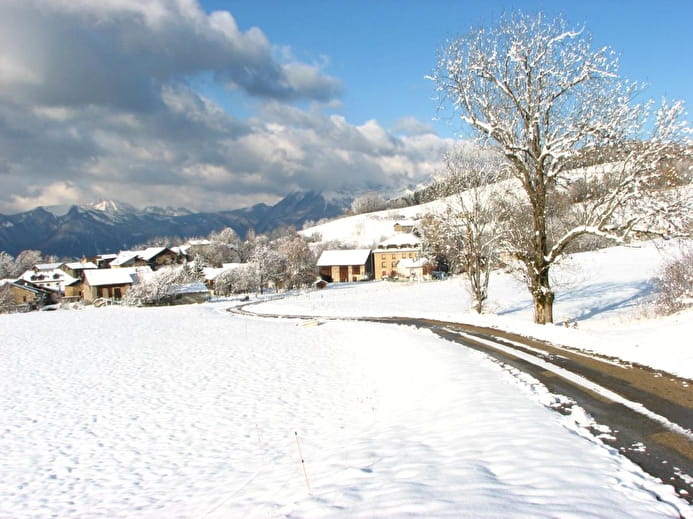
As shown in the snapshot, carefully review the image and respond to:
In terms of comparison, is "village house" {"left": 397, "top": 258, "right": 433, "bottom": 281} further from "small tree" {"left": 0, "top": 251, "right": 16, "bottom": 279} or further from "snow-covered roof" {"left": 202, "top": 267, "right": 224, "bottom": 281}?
"small tree" {"left": 0, "top": 251, "right": 16, "bottom": 279}

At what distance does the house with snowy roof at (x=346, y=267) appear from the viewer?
108 m

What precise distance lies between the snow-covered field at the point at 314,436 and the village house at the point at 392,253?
8149cm

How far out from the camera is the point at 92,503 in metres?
8.02

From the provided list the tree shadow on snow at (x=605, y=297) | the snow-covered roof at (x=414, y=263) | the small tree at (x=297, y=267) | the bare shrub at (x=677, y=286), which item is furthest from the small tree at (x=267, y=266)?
the bare shrub at (x=677, y=286)

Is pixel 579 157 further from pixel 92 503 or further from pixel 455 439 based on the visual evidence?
pixel 92 503

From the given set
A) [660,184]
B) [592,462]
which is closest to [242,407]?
[592,462]

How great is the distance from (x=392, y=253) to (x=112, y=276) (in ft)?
203

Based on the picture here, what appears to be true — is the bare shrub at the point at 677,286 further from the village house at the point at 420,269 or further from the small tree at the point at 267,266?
the small tree at the point at 267,266

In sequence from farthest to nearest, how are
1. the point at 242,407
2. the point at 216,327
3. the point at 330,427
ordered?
1. the point at 216,327
2. the point at 242,407
3. the point at 330,427

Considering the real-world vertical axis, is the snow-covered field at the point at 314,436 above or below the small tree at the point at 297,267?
Answer: below

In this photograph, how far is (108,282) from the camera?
79750 mm

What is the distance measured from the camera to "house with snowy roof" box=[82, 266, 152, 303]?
79.1 m

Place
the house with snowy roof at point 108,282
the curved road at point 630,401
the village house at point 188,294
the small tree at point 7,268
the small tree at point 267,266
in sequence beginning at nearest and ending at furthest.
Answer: the curved road at point 630,401, the village house at point 188,294, the house with snowy roof at point 108,282, the small tree at point 267,266, the small tree at point 7,268

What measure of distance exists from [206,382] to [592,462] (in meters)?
14.4
